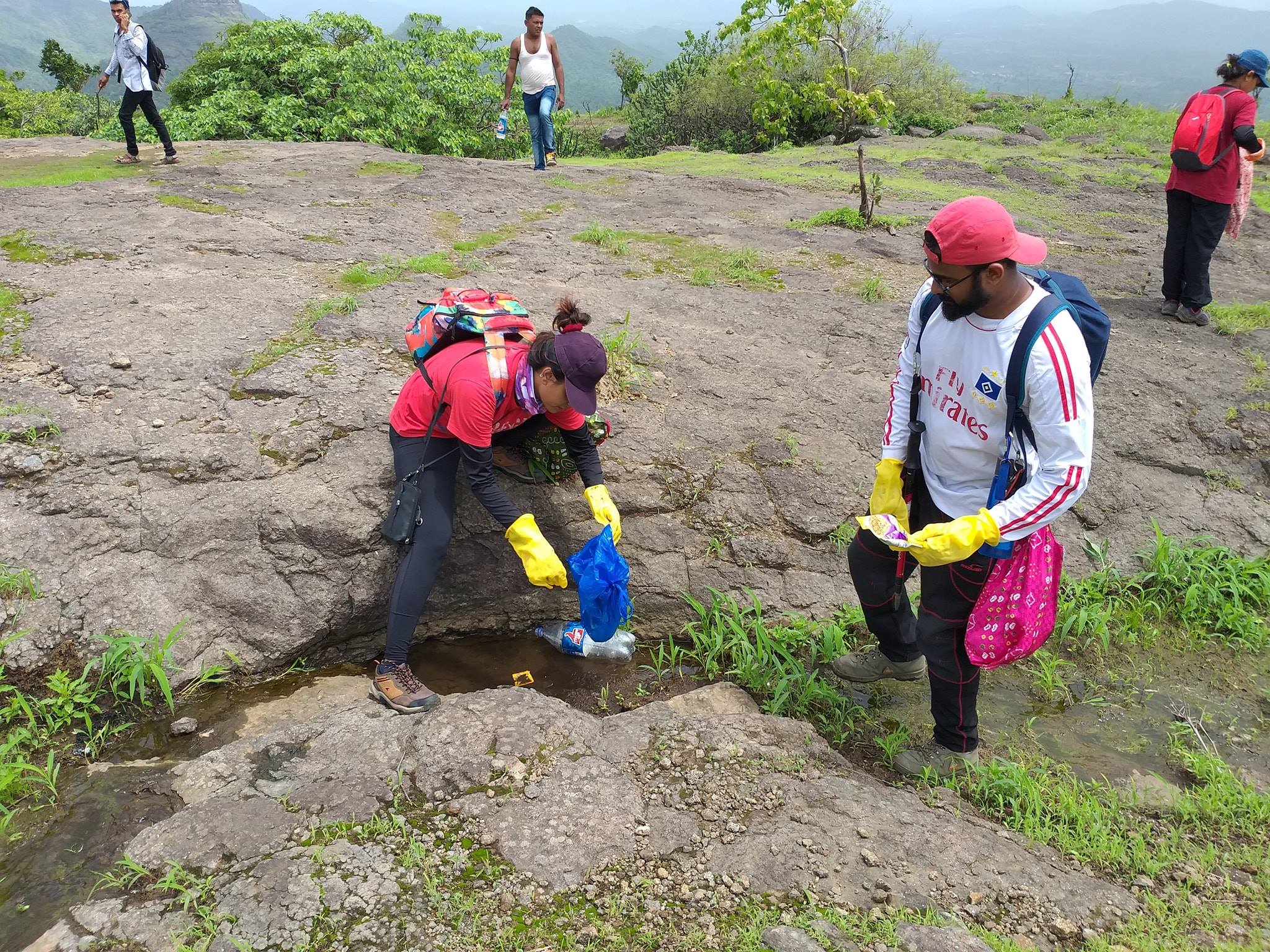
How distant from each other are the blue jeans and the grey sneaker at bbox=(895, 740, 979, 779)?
8.25 metres

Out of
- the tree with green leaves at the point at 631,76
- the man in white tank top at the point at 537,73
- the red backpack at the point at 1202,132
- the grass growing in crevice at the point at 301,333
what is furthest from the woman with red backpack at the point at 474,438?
the tree with green leaves at the point at 631,76

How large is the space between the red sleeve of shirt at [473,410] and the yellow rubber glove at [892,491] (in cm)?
145

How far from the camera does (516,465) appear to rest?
382cm

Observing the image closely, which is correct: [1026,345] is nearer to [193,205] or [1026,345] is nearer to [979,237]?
[979,237]

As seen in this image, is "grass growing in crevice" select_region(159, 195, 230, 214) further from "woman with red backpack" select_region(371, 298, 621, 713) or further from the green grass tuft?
"woman with red backpack" select_region(371, 298, 621, 713)

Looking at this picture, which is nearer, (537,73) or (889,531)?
(889,531)

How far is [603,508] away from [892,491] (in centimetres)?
116

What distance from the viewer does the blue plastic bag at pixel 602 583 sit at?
3260 mm

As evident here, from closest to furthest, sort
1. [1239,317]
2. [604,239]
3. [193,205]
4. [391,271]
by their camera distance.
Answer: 1. [391,271]
2. [1239,317]
3. [193,205]
4. [604,239]

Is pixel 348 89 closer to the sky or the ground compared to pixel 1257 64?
closer to the sky

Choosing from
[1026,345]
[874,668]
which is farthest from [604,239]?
[1026,345]

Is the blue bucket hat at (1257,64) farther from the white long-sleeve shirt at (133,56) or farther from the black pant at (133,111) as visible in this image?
the white long-sleeve shirt at (133,56)

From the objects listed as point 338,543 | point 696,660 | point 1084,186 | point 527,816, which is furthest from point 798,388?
point 1084,186

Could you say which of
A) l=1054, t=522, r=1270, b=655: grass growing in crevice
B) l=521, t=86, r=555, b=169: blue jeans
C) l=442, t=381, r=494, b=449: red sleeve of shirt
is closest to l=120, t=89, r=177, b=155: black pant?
l=521, t=86, r=555, b=169: blue jeans
